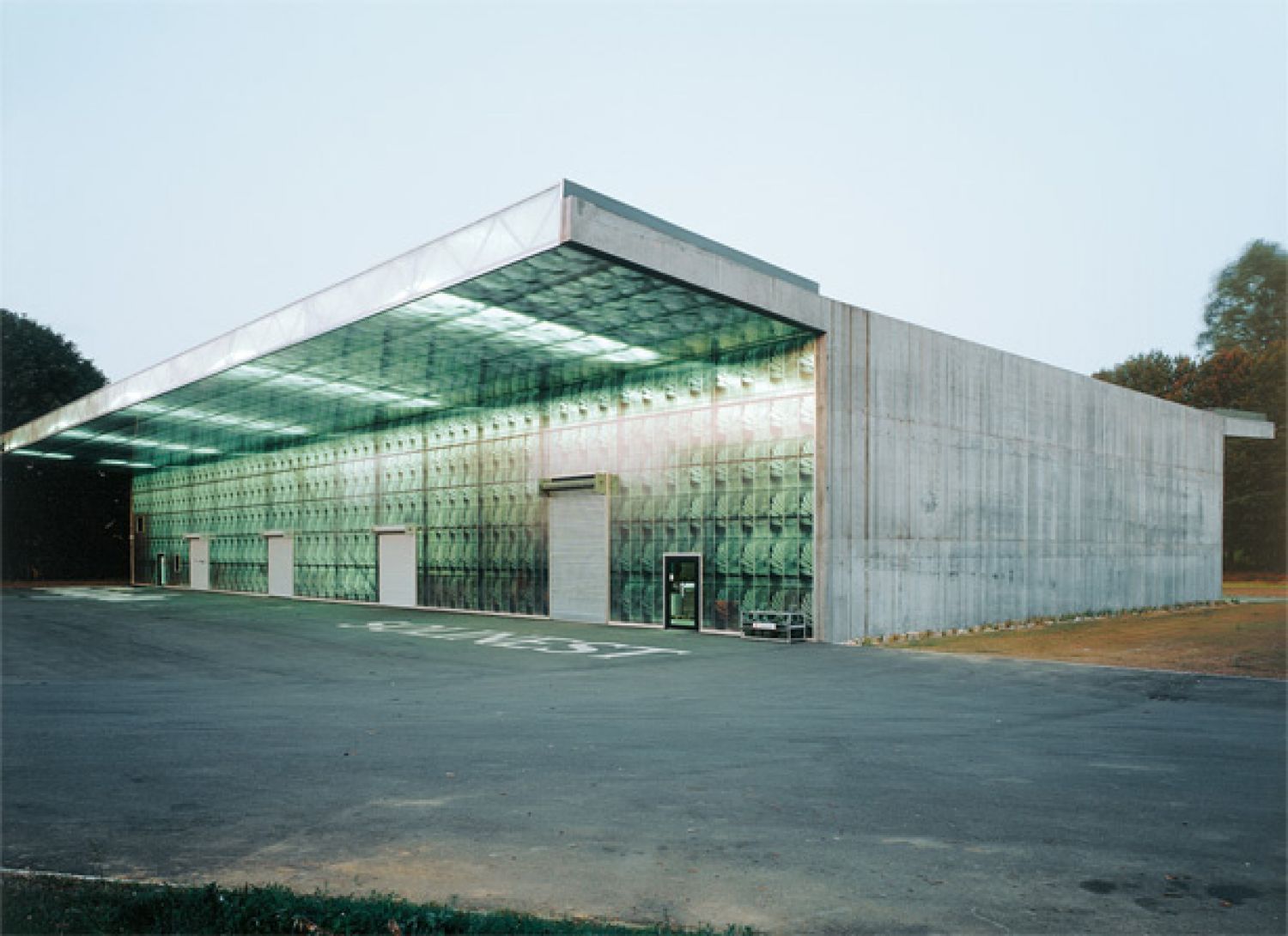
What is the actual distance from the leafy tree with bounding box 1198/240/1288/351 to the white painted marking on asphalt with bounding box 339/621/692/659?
240ft

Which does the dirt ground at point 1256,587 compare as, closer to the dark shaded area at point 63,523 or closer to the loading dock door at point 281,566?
the loading dock door at point 281,566

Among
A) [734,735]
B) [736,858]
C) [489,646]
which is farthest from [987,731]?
[489,646]

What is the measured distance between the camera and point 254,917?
4.51 m

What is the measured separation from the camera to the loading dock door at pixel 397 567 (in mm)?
33531

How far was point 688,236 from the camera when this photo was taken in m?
22.5

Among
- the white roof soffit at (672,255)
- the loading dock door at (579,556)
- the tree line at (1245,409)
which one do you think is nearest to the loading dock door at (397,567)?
the loading dock door at (579,556)

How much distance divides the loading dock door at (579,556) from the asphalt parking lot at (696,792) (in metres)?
10.6

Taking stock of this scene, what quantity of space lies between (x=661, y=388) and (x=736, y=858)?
1945 cm

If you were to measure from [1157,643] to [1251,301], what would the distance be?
71.6 m

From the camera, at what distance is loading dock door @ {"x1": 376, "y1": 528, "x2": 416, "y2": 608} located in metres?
33.5

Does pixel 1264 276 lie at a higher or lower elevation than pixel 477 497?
higher

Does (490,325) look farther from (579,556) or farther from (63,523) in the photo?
(63,523)

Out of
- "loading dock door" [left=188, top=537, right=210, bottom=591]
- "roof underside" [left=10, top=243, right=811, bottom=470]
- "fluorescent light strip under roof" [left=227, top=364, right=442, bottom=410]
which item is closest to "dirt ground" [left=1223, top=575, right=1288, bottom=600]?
"roof underside" [left=10, top=243, right=811, bottom=470]

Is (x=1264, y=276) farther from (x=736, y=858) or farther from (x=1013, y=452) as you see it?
(x=736, y=858)
